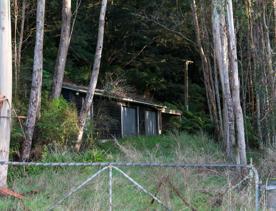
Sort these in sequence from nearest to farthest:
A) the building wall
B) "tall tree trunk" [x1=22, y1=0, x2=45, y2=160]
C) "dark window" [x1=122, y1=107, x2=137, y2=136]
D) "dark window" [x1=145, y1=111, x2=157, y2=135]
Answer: "tall tree trunk" [x1=22, y1=0, x2=45, y2=160]
the building wall
"dark window" [x1=122, y1=107, x2=137, y2=136]
"dark window" [x1=145, y1=111, x2=157, y2=135]

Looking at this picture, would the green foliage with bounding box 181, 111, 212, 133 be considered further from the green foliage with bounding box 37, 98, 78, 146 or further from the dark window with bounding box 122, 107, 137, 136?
the green foliage with bounding box 37, 98, 78, 146

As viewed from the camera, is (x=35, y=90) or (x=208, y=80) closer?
(x=35, y=90)

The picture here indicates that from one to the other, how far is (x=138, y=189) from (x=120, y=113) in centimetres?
1824

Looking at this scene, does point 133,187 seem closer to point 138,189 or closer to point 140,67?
point 138,189

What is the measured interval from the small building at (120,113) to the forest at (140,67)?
591 mm

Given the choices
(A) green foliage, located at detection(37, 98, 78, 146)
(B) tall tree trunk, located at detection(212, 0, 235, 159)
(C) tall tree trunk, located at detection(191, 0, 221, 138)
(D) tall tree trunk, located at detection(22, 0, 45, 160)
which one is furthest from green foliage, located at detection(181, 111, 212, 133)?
(D) tall tree trunk, located at detection(22, 0, 45, 160)

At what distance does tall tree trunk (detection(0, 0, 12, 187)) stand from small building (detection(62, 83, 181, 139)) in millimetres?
9277

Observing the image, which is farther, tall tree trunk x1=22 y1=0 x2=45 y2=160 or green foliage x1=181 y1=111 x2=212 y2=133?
green foliage x1=181 y1=111 x2=212 y2=133

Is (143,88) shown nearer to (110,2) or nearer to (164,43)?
(164,43)

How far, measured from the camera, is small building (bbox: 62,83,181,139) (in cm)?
2389

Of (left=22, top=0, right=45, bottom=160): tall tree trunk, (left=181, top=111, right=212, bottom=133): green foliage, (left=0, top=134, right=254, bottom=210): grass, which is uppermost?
(left=22, top=0, right=45, bottom=160): tall tree trunk

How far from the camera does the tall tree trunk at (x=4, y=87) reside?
39.1 feet

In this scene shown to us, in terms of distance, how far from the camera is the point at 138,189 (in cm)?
1079

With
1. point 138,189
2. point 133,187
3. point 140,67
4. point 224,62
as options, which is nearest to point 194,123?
point 140,67
